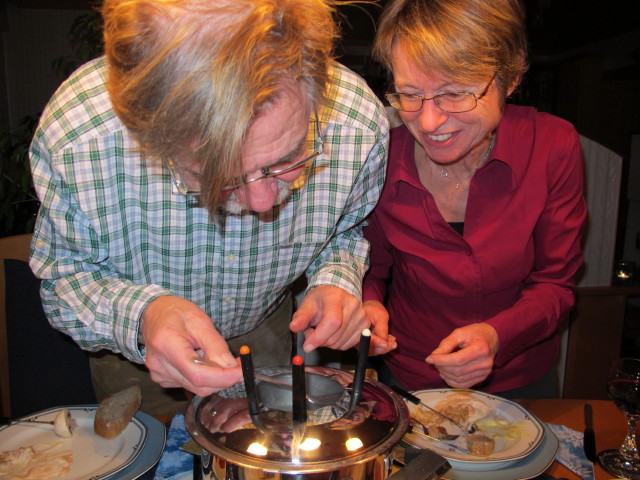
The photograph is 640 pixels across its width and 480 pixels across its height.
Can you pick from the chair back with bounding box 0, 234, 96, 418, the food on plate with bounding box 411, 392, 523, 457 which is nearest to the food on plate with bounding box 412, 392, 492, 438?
the food on plate with bounding box 411, 392, 523, 457

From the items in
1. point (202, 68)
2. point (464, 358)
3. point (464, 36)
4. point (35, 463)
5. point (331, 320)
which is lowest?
point (35, 463)

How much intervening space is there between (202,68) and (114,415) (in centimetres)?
72

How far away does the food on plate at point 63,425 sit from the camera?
1140 mm

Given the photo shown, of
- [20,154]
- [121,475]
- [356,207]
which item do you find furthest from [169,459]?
[20,154]

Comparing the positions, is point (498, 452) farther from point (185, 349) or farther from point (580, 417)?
point (185, 349)

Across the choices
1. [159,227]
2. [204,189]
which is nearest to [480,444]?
Result: [204,189]

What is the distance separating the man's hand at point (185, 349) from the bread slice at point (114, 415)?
0.75 ft

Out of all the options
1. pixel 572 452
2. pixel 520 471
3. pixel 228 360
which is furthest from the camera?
pixel 572 452

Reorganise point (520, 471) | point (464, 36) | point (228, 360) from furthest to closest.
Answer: point (464, 36) < point (520, 471) < point (228, 360)

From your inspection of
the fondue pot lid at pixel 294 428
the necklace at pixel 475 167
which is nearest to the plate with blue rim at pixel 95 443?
the fondue pot lid at pixel 294 428

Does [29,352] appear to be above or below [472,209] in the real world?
below

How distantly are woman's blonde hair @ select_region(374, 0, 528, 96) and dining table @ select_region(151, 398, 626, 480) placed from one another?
74 centimetres

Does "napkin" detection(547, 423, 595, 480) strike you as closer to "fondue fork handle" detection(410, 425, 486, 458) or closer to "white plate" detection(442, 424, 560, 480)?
"white plate" detection(442, 424, 560, 480)

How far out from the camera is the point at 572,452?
3.60ft
